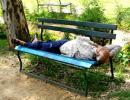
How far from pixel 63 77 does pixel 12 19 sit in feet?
8.01

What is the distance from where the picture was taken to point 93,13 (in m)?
9.33

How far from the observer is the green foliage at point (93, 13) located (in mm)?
9227

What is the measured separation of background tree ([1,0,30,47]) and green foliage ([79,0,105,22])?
1.70 m

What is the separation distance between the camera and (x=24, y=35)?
28.7 ft

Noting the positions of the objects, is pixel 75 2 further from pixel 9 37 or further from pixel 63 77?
pixel 63 77

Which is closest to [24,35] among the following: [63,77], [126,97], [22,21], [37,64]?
[22,21]

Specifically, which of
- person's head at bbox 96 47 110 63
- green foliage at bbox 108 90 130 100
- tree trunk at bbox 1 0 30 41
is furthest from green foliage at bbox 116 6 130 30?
green foliage at bbox 108 90 130 100

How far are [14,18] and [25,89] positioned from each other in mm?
2553

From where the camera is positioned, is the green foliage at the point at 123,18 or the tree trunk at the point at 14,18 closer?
the tree trunk at the point at 14,18

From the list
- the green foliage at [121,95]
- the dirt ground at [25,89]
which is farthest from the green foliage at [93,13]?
the green foliage at [121,95]

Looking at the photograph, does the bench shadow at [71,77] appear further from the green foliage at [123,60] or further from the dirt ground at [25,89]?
the green foliage at [123,60]

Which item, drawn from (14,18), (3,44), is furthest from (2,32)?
(14,18)

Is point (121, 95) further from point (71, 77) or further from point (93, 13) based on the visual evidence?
point (93, 13)

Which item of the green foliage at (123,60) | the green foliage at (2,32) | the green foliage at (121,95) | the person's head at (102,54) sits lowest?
the green foliage at (121,95)
